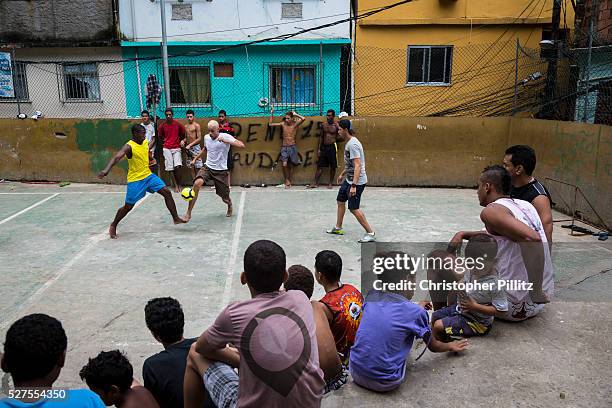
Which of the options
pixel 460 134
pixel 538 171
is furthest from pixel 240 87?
pixel 538 171

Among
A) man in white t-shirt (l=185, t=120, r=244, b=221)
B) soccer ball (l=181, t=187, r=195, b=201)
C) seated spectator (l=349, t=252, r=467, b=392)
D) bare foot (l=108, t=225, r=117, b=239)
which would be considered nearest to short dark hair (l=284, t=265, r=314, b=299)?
seated spectator (l=349, t=252, r=467, b=392)

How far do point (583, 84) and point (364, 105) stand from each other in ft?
19.0

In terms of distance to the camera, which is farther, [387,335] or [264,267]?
[387,335]

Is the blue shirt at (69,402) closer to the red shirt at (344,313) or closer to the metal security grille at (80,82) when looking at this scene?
the red shirt at (344,313)

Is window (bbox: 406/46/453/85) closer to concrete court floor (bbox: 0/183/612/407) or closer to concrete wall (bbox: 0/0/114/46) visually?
concrete court floor (bbox: 0/183/612/407)

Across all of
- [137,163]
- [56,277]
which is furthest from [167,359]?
[137,163]

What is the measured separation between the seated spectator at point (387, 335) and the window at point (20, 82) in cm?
1472

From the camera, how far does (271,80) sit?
14.8 m

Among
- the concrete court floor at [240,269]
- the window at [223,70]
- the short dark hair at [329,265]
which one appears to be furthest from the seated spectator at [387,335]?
the window at [223,70]

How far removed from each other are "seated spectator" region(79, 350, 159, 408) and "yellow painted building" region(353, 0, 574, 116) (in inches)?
503

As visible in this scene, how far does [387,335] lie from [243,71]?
41.1 feet

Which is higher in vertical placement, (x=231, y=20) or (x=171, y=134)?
(x=231, y=20)

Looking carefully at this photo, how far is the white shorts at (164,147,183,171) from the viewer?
11886 mm

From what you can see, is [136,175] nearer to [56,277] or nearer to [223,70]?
[56,277]
